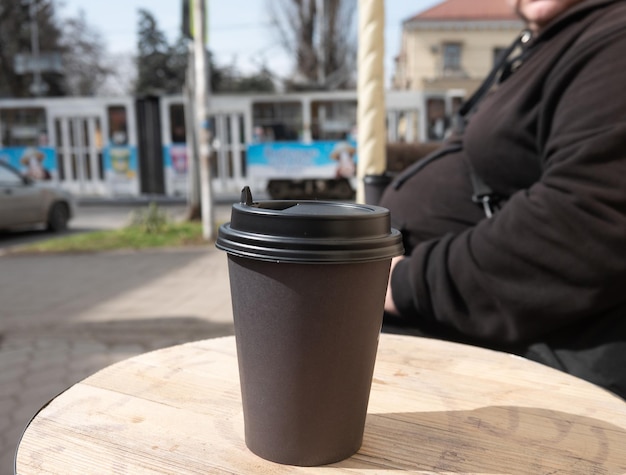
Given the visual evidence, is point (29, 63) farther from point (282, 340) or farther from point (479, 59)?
point (282, 340)

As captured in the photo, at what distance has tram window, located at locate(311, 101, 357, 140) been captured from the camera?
498 inches

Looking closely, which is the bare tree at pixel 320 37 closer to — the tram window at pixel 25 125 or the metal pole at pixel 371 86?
the tram window at pixel 25 125

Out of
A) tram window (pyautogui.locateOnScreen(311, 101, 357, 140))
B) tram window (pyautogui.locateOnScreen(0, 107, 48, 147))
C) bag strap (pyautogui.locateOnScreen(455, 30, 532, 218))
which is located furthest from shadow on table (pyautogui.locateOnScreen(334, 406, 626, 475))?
tram window (pyautogui.locateOnScreen(0, 107, 48, 147))

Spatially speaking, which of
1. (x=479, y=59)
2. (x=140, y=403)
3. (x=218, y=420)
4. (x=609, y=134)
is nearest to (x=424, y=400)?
(x=218, y=420)

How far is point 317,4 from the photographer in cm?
2381

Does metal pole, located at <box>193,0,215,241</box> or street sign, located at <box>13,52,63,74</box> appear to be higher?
street sign, located at <box>13,52,63,74</box>

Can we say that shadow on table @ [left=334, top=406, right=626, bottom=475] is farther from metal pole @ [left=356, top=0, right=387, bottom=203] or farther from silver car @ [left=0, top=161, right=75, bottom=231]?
silver car @ [left=0, top=161, right=75, bottom=231]

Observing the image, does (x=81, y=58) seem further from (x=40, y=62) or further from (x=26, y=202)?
(x=26, y=202)

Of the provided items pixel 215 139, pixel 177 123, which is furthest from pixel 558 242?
pixel 177 123

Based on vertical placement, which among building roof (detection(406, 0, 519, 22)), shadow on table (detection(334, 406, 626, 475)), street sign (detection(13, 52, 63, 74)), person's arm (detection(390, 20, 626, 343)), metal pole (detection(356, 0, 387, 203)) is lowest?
shadow on table (detection(334, 406, 626, 475))

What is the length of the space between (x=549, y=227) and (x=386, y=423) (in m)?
0.58

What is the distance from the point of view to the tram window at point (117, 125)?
13.9m

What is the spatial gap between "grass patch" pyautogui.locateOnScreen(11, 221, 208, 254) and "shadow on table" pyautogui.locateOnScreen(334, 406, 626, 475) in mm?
6932

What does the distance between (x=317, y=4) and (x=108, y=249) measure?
1907 cm
